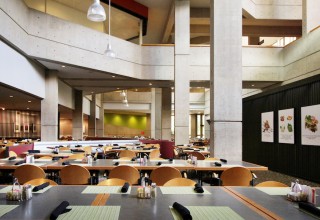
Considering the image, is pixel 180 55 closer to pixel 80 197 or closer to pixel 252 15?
pixel 252 15

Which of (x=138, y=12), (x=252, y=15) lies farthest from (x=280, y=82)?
(x=138, y=12)

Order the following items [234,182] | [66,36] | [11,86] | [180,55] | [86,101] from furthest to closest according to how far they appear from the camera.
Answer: [86,101] < [180,55] < [66,36] < [11,86] < [234,182]

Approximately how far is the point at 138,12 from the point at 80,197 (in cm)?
1345

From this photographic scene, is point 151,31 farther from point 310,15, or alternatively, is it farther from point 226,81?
point 226,81

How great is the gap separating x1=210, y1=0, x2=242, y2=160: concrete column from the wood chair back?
10.9ft

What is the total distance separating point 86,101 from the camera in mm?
23531

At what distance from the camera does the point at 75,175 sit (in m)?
4.90

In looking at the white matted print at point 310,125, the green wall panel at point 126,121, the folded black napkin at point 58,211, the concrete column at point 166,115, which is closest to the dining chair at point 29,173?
the folded black napkin at point 58,211

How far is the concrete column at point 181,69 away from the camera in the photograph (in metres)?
14.0

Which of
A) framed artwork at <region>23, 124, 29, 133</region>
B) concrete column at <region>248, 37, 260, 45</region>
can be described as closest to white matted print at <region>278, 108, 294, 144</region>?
concrete column at <region>248, 37, 260, 45</region>

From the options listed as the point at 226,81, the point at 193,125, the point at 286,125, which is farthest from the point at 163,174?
the point at 193,125

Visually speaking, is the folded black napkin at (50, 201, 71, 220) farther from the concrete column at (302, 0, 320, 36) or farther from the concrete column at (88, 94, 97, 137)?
the concrete column at (88, 94, 97, 137)

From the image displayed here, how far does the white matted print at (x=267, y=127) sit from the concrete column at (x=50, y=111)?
7817mm

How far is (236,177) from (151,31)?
1544 centimetres
